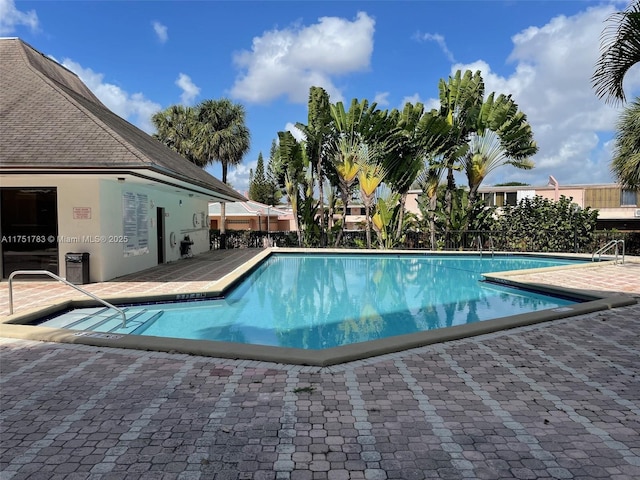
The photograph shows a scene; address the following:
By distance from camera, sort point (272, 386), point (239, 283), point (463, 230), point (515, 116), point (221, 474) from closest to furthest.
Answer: point (221, 474) → point (272, 386) → point (239, 283) → point (515, 116) → point (463, 230)

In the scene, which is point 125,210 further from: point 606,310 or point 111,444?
point 606,310

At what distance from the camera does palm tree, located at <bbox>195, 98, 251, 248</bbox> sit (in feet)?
92.2

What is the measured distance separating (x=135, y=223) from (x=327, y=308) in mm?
7070

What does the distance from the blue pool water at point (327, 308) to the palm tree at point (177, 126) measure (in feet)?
52.0

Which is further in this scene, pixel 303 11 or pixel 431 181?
pixel 431 181

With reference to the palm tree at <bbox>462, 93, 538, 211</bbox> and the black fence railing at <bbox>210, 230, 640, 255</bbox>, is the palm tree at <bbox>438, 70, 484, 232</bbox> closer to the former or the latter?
the palm tree at <bbox>462, 93, 538, 211</bbox>

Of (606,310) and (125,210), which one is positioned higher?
(125,210)

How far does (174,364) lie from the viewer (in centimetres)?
473

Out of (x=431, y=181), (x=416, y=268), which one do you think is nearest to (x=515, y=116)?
(x=431, y=181)

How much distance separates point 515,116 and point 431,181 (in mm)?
4583

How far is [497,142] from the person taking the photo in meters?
19.5

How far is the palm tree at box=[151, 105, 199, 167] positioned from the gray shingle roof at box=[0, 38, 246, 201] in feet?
48.8

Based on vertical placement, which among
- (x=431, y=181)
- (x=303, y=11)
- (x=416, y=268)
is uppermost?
(x=303, y=11)

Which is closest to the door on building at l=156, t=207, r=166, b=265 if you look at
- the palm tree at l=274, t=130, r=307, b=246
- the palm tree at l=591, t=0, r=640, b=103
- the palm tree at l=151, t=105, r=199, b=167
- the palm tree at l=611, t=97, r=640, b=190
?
the palm tree at l=274, t=130, r=307, b=246
